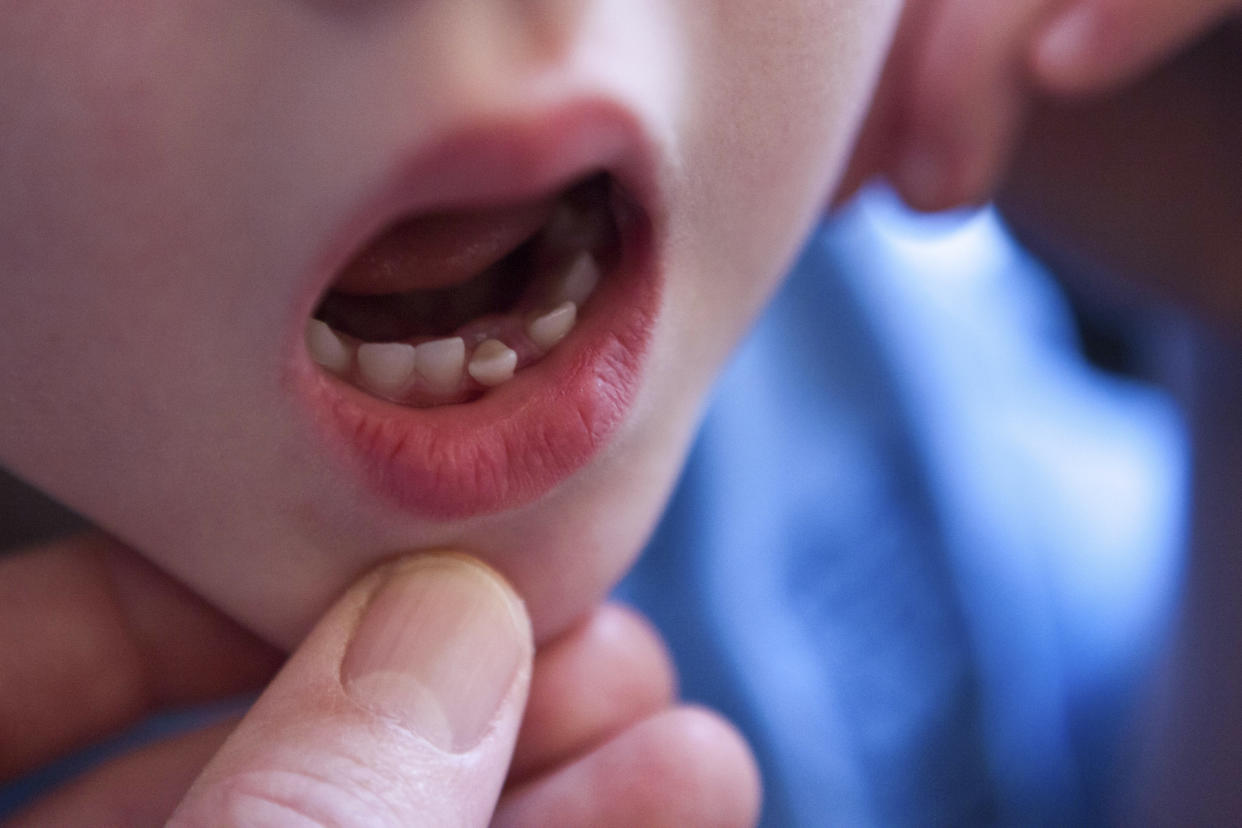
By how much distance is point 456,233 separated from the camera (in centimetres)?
45

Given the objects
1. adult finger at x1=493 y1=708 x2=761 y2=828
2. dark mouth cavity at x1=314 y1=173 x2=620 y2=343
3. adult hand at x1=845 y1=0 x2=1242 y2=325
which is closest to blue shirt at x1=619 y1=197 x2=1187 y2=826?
adult hand at x1=845 y1=0 x2=1242 y2=325

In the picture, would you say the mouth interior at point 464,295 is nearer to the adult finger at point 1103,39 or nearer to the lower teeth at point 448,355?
the lower teeth at point 448,355

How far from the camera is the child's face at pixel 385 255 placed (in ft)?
1.11

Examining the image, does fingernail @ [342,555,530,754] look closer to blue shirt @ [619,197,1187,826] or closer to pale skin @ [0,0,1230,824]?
pale skin @ [0,0,1230,824]

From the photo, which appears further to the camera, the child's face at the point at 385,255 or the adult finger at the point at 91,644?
the adult finger at the point at 91,644

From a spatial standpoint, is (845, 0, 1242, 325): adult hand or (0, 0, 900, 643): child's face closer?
(0, 0, 900, 643): child's face

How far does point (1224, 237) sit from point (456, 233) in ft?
1.94

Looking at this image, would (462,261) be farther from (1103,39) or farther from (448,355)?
(1103,39)

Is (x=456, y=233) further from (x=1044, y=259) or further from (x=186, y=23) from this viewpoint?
(x=1044, y=259)

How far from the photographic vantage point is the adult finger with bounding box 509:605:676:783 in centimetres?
58

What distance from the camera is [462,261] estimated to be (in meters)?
0.46

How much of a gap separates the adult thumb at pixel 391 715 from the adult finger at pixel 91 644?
0.18 metres

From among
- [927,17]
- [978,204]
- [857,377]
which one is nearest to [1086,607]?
[857,377]

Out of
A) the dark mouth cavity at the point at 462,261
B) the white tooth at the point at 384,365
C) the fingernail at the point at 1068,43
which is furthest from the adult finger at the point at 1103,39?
the white tooth at the point at 384,365
